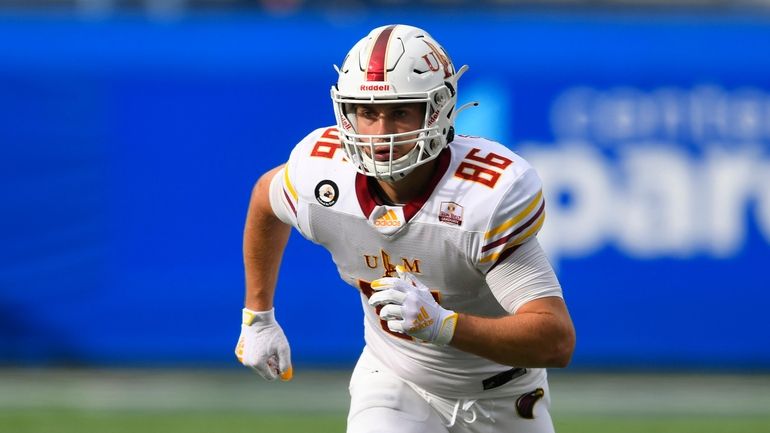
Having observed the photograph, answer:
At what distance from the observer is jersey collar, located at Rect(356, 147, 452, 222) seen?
4.35 metres

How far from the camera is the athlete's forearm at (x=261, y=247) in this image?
4.90 m

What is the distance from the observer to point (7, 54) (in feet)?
32.0

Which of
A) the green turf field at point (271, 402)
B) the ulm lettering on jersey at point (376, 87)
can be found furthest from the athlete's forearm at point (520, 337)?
the green turf field at point (271, 402)

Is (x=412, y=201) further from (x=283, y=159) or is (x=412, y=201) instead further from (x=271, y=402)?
(x=283, y=159)

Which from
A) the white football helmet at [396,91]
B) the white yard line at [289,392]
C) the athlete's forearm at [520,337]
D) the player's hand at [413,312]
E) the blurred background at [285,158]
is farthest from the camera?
the blurred background at [285,158]

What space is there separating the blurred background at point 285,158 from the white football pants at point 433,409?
4996 mm

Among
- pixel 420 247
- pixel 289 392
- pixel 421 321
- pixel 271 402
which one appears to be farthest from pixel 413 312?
pixel 289 392

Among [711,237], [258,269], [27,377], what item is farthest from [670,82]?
[258,269]

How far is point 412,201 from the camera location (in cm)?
439

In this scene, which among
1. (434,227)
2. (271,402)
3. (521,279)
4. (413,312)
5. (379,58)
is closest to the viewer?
(413,312)

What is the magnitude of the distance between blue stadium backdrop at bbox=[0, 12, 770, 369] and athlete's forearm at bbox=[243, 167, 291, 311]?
4675mm

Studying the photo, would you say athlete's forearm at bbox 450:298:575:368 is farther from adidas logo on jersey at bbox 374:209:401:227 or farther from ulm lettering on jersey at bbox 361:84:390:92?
ulm lettering on jersey at bbox 361:84:390:92

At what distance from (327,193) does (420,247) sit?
368 mm

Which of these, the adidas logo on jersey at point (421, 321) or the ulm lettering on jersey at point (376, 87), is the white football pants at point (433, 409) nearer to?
the adidas logo on jersey at point (421, 321)
